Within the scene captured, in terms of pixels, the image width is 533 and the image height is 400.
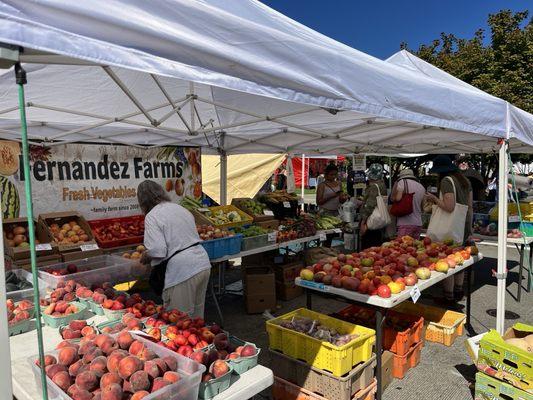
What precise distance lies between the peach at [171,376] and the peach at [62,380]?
0.40 metres

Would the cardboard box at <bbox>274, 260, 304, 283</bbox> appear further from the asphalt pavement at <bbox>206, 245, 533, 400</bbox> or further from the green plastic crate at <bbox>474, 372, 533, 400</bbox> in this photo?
the green plastic crate at <bbox>474, 372, 533, 400</bbox>

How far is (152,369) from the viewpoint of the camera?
67.0 inches

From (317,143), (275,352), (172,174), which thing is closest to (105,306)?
(275,352)

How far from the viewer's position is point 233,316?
5.47m

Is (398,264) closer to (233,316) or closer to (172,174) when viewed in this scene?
(233,316)

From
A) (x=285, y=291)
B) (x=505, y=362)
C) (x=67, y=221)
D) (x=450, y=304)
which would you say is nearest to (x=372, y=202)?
(x=450, y=304)

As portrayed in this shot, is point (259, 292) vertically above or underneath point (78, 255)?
underneath

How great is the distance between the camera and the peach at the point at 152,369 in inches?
66.6

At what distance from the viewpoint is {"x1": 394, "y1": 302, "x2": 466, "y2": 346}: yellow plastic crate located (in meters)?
4.52

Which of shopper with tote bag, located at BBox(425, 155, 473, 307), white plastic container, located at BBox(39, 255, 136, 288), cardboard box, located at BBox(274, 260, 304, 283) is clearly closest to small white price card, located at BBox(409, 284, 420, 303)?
shopper with tote bag, located at BBox(425, 155, 473, 307)

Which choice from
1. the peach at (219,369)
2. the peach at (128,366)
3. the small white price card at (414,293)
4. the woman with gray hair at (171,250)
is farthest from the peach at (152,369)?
the small white price card at (414,293)

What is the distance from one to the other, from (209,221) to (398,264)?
2.59 meters

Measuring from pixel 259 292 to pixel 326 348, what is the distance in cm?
270

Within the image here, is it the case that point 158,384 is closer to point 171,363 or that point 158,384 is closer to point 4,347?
point 171,363
